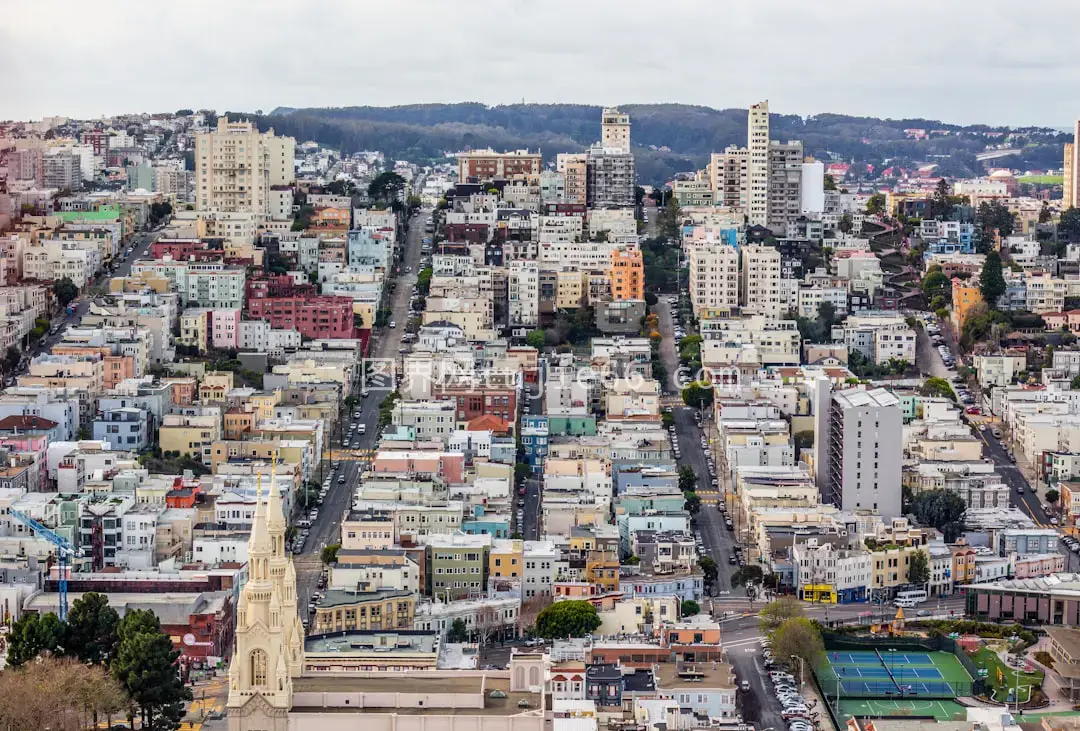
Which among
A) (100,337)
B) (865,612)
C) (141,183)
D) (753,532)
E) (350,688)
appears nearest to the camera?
(350,688)

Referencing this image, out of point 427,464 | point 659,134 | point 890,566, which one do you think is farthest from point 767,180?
point 659,134

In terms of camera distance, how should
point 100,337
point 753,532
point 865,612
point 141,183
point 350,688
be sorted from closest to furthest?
point 350,688, point 865,612, point 753,532, point 100,337, point 141,183

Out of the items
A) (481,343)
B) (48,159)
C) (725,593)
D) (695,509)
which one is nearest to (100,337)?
(481,343)

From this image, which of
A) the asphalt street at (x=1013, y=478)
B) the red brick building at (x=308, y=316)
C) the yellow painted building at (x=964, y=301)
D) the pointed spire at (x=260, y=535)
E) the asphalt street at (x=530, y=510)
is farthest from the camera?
the yellow painted building at (x=964, y=301)

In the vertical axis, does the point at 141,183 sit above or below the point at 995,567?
above

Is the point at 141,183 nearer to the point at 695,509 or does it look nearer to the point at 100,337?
the point at 100,337

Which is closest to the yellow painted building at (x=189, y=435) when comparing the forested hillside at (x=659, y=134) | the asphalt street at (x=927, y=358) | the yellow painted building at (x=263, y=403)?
the yellow painted building at (x=263, y=403)

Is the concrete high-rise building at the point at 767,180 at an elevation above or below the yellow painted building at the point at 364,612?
above

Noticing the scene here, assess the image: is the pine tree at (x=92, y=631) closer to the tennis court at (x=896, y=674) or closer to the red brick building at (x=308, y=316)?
the tennis court at (x=896, y=674)
